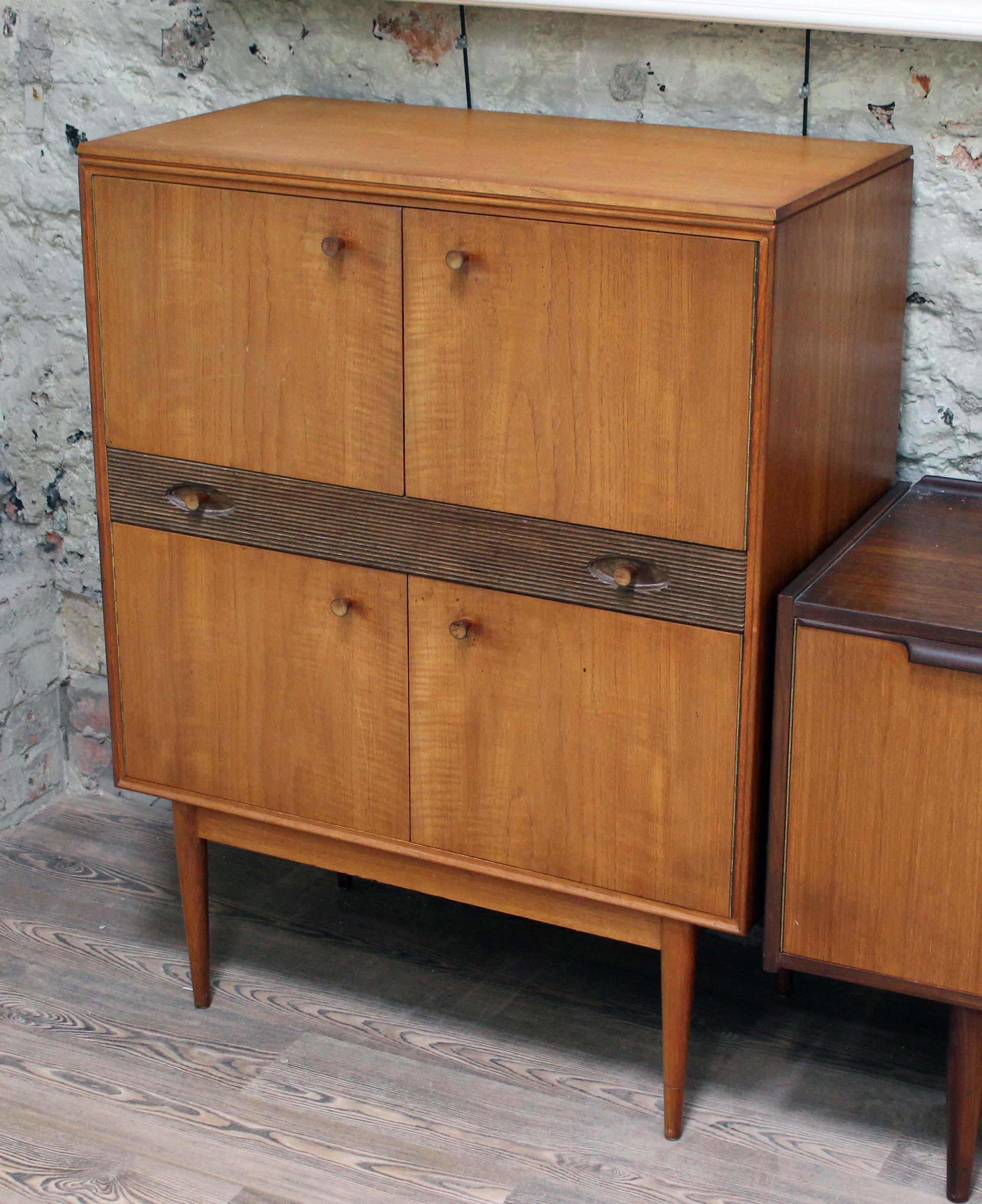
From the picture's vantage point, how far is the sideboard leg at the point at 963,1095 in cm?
200

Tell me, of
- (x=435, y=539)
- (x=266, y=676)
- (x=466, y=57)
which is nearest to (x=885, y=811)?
(x=435, y=539)

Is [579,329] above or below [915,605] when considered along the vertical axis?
above

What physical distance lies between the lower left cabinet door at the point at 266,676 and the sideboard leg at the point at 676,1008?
0.41m

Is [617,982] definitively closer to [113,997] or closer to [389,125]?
[113,997]

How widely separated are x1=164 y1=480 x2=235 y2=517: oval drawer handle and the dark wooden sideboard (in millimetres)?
793

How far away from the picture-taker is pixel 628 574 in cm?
191

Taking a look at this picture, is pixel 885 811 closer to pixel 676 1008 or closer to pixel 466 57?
pixel 676 1008

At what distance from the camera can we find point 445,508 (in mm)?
2023

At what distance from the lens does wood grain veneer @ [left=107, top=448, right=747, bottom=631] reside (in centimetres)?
190

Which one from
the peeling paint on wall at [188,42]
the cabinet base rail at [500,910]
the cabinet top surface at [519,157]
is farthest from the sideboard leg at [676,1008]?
the peeling paint on wall at [188,42]

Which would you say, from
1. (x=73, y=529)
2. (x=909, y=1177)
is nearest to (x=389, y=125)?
(x=73, y=529)

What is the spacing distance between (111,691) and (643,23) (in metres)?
1.27

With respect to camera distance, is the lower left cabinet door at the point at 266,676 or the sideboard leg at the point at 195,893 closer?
the lower left cabinet door at the point at 266,676

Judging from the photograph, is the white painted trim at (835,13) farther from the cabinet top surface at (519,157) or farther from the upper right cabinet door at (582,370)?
the upper right cabinet door at (582,370)
